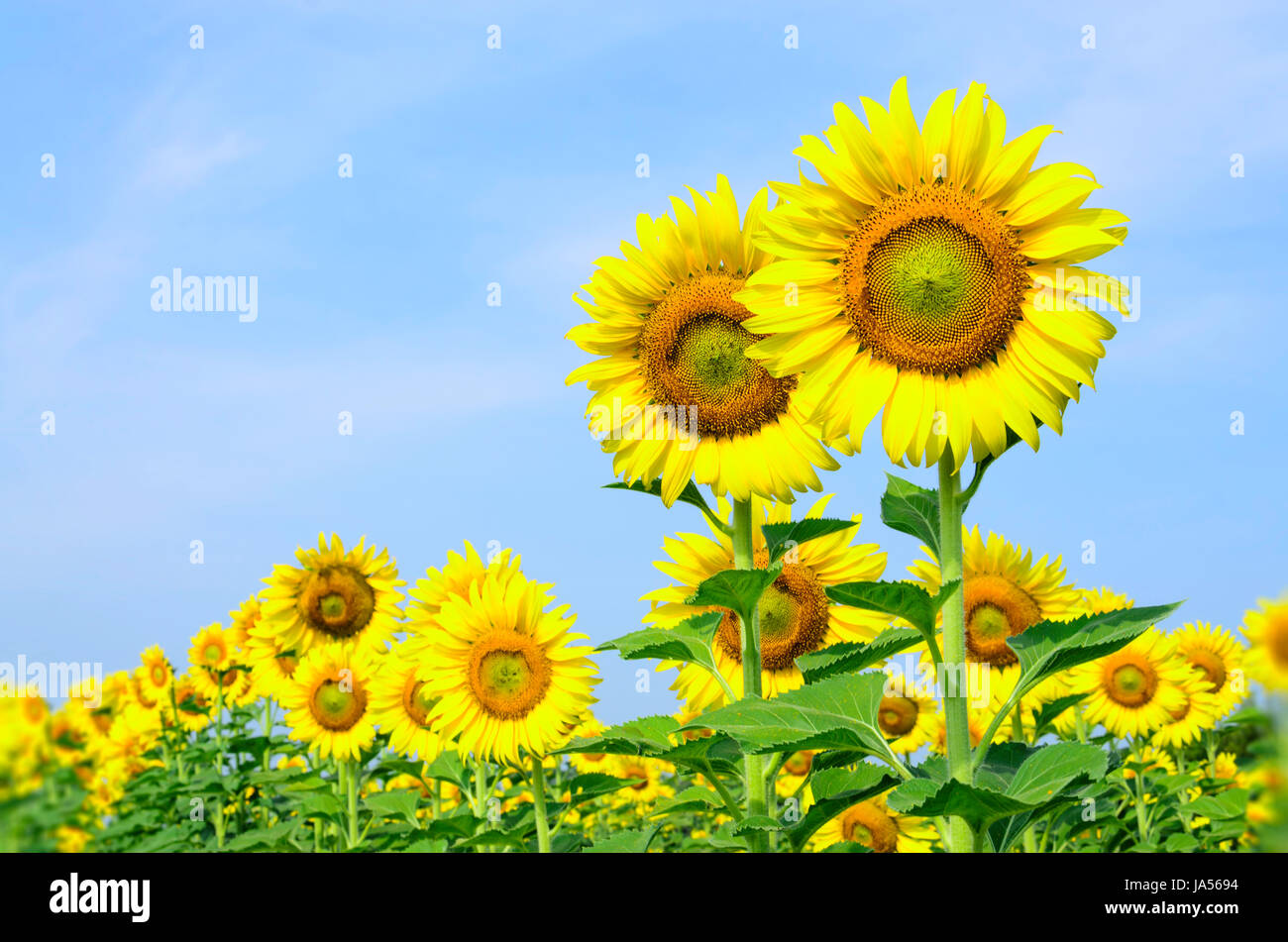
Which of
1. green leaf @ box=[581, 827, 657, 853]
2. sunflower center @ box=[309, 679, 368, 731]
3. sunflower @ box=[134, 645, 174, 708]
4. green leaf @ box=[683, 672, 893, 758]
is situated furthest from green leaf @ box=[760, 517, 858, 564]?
sunflower @ box=[134, 645, 174, 708]

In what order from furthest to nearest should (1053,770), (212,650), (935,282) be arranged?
(212,650)
(935,282)
(1053,770)

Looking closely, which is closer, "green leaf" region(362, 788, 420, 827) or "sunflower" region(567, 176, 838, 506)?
"sunflower" region(567, 176, 838, 506)

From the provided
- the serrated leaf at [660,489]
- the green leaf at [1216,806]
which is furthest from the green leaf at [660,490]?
the green leaf at [1216,806]

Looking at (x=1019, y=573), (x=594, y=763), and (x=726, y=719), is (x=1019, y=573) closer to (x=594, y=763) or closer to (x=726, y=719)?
(x=726, y=719)

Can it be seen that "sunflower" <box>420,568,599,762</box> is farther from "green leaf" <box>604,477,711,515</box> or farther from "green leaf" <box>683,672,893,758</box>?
"green leaf" <box>683,672,893,758</box>

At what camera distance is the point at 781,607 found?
4754mm

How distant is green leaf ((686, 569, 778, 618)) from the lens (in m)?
3.49

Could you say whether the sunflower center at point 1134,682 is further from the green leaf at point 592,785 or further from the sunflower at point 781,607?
the green leaf at point 592,785

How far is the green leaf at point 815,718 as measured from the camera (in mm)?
2906

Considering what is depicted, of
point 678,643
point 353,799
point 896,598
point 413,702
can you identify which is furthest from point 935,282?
point 353,799

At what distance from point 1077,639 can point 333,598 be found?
6.74 metres

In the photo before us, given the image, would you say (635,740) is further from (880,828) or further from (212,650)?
(212,650)

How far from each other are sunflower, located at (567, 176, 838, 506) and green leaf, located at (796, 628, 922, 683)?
0.64 metres

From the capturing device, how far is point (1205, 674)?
8.23m
